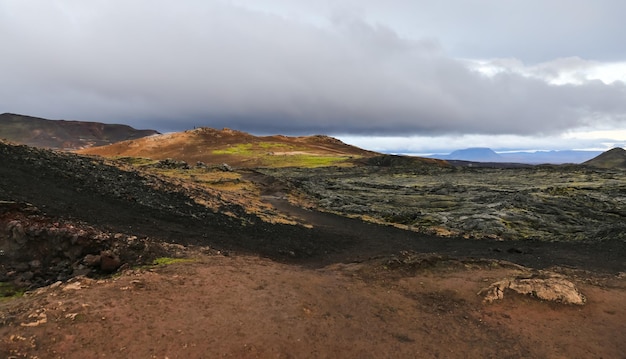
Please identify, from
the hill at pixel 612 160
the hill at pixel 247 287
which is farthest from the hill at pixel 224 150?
the hill at pixel 612 160

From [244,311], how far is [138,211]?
1281 cm

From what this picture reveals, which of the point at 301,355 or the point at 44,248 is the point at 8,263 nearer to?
the point at 44,248

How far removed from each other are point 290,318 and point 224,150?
10030 cm

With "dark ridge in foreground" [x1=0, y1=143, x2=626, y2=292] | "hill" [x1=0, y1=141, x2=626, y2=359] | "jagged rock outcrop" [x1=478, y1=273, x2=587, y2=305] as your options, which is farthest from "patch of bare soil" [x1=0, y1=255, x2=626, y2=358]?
"dark ridge in foreground" [x1=0, y1=143, x2=626, y2=292]

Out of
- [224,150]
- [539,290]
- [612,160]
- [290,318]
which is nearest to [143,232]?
[290,318]

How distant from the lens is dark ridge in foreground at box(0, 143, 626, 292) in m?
13.2

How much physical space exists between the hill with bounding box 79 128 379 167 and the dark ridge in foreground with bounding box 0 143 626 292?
6349 centimetres

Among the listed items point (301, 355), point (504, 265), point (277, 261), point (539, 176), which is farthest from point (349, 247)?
point (539, 176)

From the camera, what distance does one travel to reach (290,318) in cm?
1058

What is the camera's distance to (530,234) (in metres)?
28.1

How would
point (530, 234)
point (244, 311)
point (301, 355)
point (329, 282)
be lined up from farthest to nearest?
point (530, 234), point (329, 282), point (244, 311), point (301, 355)

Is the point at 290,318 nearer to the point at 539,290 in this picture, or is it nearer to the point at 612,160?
the point at 539,290

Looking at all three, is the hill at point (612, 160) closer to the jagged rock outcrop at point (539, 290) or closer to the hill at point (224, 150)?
the hill at point (224, 150)

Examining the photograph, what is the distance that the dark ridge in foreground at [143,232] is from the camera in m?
13.2
